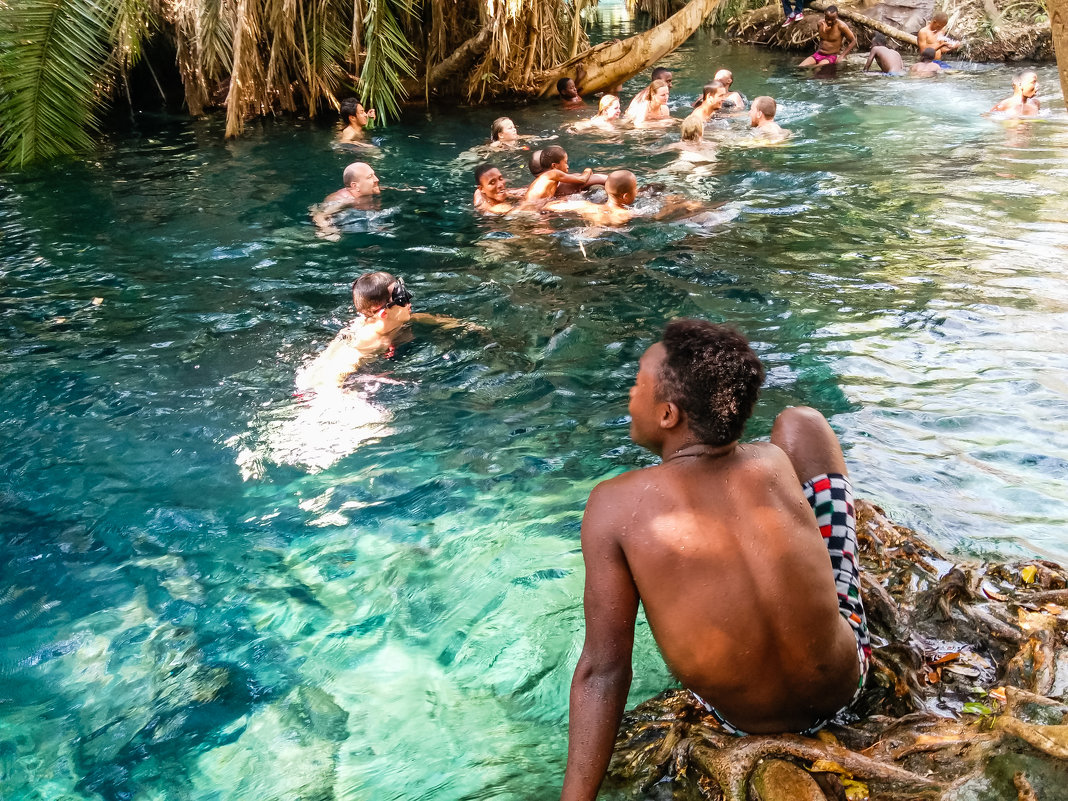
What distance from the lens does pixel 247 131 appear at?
14320mm

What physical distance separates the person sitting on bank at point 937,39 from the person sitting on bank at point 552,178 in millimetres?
11337

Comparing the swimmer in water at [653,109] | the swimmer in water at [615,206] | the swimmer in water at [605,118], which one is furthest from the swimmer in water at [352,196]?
the swimmer in water at [653,109]

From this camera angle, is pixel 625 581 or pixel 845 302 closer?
pixel 625 581

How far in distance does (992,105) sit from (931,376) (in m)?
10.8

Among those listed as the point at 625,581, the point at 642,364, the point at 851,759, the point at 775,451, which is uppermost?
the point at 642,364

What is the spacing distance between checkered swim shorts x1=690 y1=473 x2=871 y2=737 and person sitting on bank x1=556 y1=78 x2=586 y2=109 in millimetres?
13486

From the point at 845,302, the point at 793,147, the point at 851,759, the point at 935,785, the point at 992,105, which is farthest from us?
the point at 992,105

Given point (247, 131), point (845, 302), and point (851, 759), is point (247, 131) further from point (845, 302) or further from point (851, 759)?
point (851, 759)

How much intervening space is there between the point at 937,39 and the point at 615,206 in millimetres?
12856

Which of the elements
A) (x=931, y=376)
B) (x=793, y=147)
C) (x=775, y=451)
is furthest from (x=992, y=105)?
(x=775, y=451)

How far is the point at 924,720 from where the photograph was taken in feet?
8.71

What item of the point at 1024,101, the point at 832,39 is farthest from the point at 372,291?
the point at 832,39

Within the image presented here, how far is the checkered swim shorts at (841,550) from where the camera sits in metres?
2.76

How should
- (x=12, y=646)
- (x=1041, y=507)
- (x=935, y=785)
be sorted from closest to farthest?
(x=935, y=785) < (x=12, y=646) < (x=1041, y=507)
